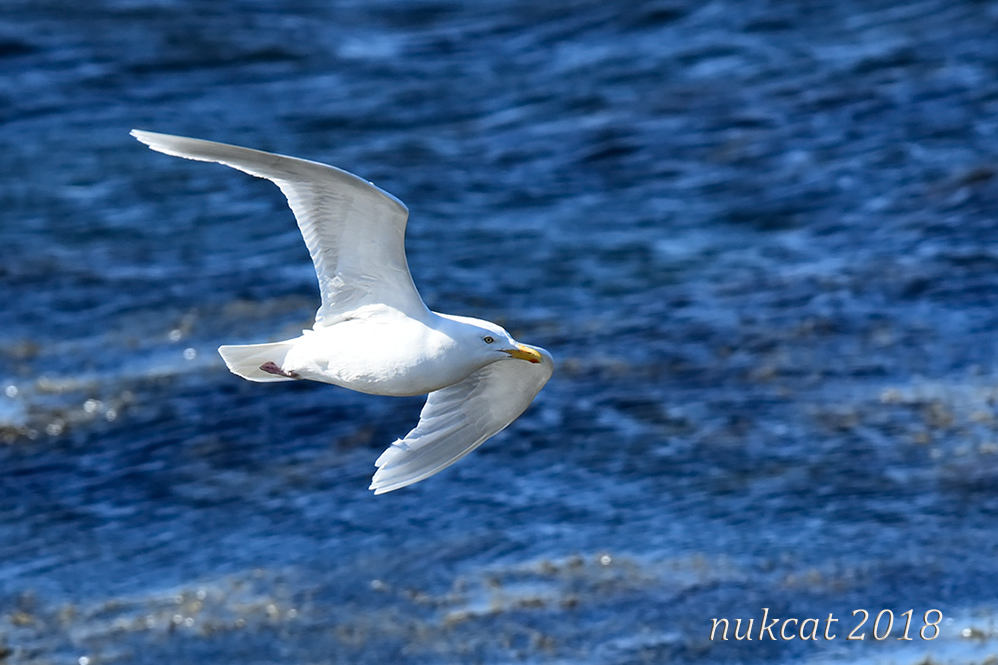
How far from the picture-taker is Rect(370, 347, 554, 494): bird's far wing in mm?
8070

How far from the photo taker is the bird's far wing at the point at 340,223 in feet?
22.0

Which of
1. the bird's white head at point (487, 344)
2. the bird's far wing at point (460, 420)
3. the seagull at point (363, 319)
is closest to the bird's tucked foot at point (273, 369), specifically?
the seagull at point (363, 319)

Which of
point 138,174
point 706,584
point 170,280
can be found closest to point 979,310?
point 706,584

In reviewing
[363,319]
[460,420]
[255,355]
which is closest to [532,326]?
[460,420]

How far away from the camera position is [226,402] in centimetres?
1384

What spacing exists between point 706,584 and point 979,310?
5213 millimetres

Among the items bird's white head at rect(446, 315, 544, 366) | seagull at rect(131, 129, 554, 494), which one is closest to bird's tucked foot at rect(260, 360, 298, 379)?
seagull at rect(131, 129, 554, 494)

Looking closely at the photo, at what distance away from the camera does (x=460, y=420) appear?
27.1 feet

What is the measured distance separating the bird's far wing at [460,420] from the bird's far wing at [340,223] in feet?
2.71

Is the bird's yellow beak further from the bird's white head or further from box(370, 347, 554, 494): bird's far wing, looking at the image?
box(370, 347, 554, 494): bird's far wing

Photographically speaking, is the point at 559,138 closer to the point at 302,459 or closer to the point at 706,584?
the point at 302,459

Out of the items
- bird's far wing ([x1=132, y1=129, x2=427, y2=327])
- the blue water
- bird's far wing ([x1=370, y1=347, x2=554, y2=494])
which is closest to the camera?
bird's far wing ([x1=132, y1=129, x2=427, y2=327])

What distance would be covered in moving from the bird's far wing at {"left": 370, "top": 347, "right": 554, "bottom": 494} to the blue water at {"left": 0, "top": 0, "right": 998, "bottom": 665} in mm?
2633

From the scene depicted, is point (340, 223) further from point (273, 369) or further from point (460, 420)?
point (460, 420)
